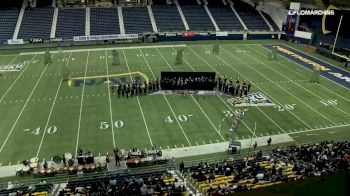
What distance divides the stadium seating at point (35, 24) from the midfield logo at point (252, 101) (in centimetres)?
3038

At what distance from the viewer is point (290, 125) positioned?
2177cm

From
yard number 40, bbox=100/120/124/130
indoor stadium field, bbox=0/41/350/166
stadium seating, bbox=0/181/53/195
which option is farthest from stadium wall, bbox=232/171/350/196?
yard number 40, bbox=100/120/124/130

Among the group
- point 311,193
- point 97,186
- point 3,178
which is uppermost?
point 311,193

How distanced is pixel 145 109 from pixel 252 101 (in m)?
8.00

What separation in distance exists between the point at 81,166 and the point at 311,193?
→ 51.2 feet

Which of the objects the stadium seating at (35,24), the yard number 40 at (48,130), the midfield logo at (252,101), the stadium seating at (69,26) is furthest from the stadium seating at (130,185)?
the stadium seating at (35,24)

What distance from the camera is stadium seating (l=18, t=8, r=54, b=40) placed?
4522 cm

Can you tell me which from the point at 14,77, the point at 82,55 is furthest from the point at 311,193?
the point at 82,55

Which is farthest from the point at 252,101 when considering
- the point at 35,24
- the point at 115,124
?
the point at 35,24

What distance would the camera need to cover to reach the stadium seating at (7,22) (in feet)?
146

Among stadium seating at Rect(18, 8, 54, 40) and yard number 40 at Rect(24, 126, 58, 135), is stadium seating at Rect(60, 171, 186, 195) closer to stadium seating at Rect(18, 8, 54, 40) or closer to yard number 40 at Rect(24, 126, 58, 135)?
yard number 40 at Rect(24, 126, 58, 135)

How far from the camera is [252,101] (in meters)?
25.2

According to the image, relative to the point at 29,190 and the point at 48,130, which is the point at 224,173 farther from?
the point at 48,130

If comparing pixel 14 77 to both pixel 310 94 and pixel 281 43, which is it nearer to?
pixel 310 94
